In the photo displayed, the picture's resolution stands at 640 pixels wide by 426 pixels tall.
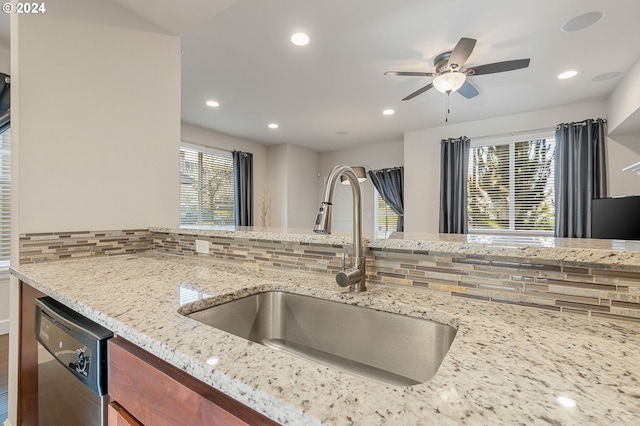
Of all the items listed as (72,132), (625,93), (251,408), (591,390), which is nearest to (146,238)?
(72,132)

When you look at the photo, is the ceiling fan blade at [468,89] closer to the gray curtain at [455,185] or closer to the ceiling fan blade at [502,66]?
the ceiling fan blade at [502,66]

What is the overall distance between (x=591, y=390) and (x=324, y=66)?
3005mm

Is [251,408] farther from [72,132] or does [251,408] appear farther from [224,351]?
[72,132]

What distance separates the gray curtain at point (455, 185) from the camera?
14.6ft

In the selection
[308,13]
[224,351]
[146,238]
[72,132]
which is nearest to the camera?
[224,351]

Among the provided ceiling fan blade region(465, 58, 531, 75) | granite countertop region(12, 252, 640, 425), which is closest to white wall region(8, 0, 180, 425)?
granite countertop region(12, 252, 640, 425)

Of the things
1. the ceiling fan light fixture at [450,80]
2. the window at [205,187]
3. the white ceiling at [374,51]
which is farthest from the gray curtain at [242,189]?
the ceiling fan light fixture at [450,80]

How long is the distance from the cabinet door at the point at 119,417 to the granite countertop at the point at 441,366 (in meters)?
0.18

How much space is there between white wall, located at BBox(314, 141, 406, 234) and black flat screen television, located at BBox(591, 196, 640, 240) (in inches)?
123

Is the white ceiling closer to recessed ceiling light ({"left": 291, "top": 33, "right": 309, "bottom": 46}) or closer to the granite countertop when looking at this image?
recessed ceiling light ({"left": 291, "top": 33, "right": 309, "bottom": 46})

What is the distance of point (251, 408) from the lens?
0.44m

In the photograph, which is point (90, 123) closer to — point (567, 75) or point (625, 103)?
point (567, 75)

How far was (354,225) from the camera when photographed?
915 mm

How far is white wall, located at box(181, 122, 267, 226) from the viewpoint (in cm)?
467
